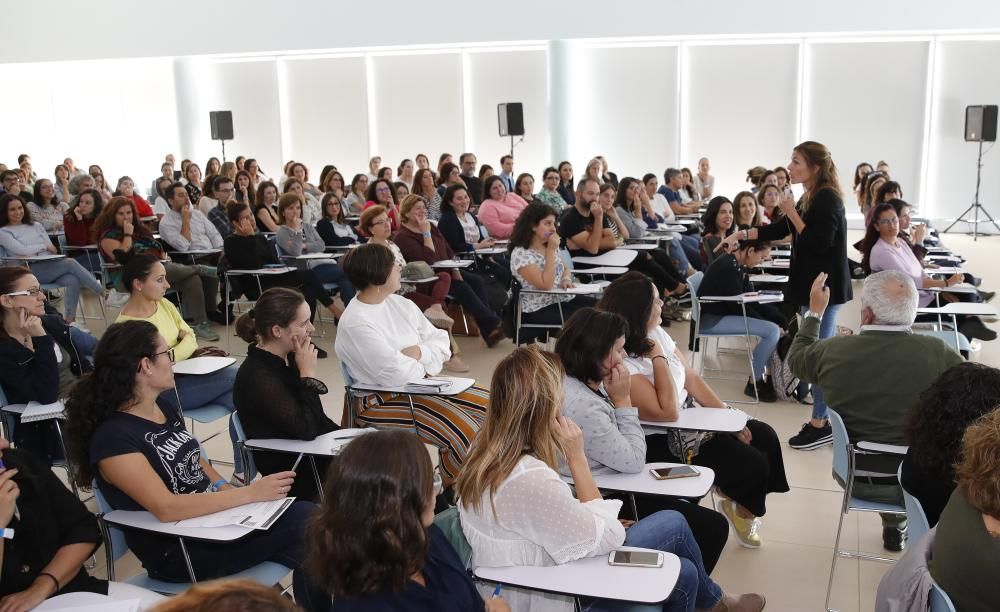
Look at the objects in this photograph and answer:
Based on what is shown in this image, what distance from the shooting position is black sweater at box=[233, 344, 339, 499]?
288cm

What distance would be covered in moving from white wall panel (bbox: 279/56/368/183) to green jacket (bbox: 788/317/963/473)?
501 inches

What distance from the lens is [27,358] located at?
337 centimetres

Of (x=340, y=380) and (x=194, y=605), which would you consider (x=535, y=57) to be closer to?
(x=340, y=380)

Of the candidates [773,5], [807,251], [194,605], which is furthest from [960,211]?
[194,605]

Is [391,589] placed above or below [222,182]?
below

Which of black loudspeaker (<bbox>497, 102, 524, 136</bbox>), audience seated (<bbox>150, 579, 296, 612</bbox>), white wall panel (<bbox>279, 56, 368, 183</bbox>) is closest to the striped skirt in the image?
audience seated (<bbox>150, 579, 296, 612</bbox>)

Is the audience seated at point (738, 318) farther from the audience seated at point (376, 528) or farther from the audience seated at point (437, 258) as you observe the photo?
the audience seated at point (376, 528)

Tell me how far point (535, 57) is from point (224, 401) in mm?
10921

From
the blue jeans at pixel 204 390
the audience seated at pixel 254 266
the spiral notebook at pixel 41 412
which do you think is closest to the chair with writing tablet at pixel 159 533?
the spiral notebook at pixel 41 412

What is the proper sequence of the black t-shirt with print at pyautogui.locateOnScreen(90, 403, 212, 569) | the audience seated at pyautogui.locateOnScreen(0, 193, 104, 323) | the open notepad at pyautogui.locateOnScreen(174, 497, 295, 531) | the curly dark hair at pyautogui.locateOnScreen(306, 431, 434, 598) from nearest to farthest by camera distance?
1. the curly dark hair at pyautogui.locateOnScreen(306, 431, 434, 598)
2. the open notepad at pyautogui.locateOnScreen(174, 497, 295, 531)
3. the black t-shirt with print at pyautogui.locateOnScreen(90, 403, 212, 569)
4. the audience seated at pyautogui.locateOnScreen(0, 193, 104, 323)

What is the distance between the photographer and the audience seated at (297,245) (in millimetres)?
6988

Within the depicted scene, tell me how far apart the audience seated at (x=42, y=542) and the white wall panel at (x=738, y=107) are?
12640 mm

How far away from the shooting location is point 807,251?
4.79 m

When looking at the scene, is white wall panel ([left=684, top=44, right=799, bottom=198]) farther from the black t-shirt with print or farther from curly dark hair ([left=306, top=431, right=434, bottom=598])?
curly dark hair ([left=306, top=431, right=434, bottom=598])
